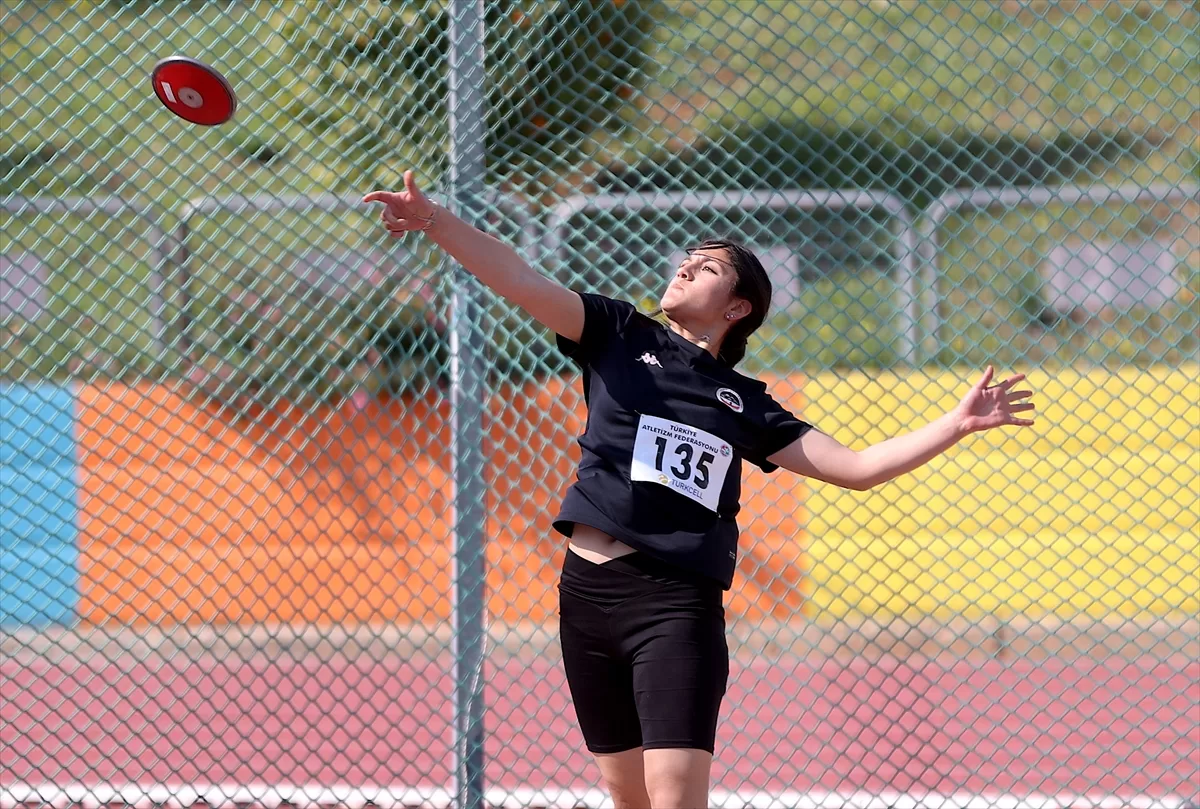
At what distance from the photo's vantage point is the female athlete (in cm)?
255

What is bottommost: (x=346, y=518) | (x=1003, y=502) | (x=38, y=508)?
(x=38, y=508)

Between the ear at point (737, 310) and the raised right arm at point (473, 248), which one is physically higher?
the ear at point (737, 310)

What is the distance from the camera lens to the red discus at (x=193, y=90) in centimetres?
285

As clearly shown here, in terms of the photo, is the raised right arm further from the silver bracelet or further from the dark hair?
the dark hair

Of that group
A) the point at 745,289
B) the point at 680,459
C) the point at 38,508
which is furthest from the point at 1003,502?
the point at 38,508

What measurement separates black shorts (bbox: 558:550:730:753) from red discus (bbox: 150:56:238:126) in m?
1.53

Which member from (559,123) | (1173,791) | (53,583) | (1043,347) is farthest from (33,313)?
(1173,791)

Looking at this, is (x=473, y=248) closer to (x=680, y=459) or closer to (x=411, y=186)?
(x=411, y=186)

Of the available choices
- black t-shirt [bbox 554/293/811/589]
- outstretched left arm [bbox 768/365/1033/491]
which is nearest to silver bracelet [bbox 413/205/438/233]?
black t-shirt [bbox 554/293/811/589]

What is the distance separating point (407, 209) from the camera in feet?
8.21

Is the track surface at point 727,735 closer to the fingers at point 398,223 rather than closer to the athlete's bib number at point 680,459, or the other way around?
the athlete's bib number at point 680,459

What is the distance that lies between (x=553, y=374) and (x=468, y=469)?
125 cm

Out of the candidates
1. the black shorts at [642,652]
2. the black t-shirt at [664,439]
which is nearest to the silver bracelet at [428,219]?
the black t-shirt at [664,439]

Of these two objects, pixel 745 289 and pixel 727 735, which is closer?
pixel 745 289
